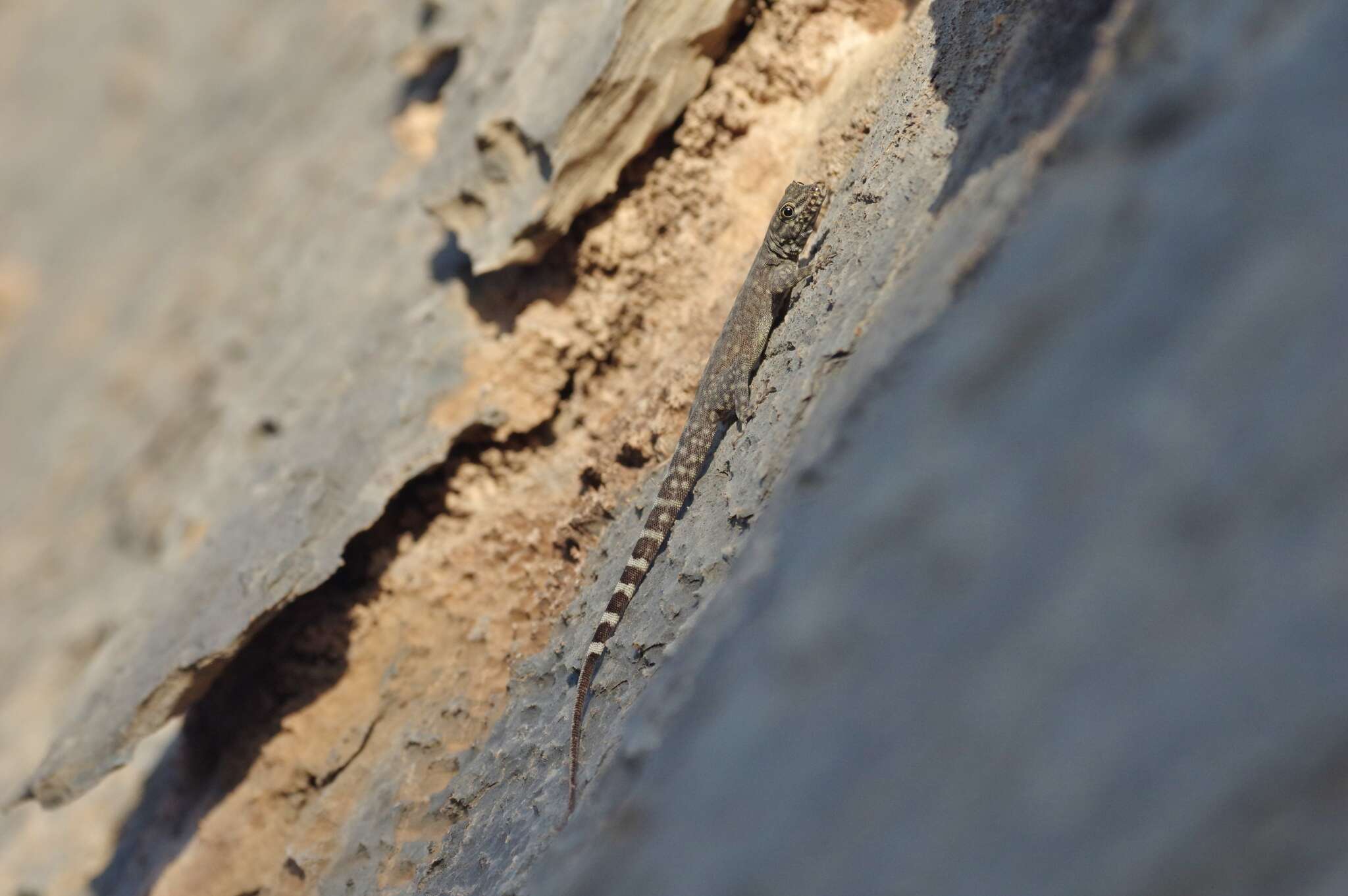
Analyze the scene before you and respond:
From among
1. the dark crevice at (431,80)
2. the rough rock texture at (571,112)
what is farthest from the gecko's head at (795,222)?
the dark crevice at (431,80)

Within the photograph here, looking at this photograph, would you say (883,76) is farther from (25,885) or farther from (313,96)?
(313,96)

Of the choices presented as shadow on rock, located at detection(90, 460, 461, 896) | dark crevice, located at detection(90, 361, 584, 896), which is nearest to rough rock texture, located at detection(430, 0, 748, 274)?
dark crevice, located at detection(90, 361, 584, 896)

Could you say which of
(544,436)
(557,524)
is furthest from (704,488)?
(544,436)

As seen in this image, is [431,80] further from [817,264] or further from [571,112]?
[817,264]

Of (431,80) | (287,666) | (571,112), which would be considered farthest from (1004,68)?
(431,80)

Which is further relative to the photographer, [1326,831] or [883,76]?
[883,76]

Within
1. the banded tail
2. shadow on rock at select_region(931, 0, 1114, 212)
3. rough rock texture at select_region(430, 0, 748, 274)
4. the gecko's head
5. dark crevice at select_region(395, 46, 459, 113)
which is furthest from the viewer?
dark crevice at select_region(395, 46, 459, 113)

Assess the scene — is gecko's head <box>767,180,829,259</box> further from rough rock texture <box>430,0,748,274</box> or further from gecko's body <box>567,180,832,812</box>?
rough rock texture <box>430,0,748,274</box>
